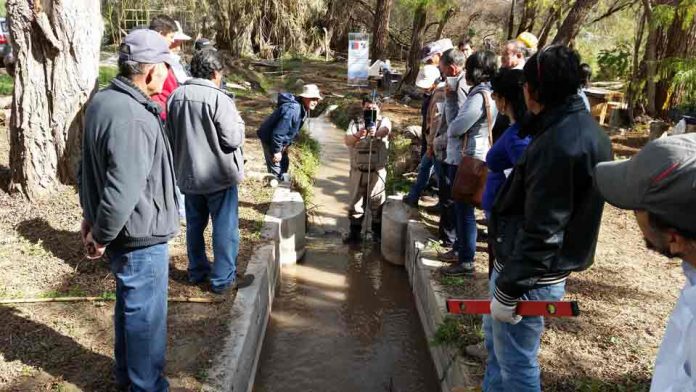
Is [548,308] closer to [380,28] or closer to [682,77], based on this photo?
[682,77]

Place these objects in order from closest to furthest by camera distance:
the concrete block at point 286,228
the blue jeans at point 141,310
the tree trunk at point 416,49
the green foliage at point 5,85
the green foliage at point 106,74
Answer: the blue jeans at point 141,310, the concrete block at point 286,228, the green foliage at point 5,85, the green foliage at point 106,74, the tree trunk at point 416,49

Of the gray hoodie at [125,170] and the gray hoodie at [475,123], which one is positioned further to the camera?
the gray hoodie at [475,123]

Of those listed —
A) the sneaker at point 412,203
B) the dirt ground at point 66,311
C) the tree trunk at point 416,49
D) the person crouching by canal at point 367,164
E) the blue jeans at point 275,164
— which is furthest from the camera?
the tree trunk at point 416,49

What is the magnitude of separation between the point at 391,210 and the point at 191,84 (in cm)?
297

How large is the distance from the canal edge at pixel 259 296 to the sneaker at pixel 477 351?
1.49 meters

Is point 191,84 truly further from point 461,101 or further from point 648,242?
point 648,242

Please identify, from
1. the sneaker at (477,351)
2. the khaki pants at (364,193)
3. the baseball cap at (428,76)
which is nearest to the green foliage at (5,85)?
the khaki pants at (364,193)

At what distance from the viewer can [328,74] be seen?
20266 millimetres

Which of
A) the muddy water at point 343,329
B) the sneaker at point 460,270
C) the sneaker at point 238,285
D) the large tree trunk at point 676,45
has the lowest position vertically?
the muddy water at point 343,329

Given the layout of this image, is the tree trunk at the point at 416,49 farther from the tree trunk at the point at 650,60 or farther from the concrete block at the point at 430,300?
the concrete block at the point at 430,300

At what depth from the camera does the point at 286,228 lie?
5.80 metres

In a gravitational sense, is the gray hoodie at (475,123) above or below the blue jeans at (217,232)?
above

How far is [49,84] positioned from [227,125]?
7.96ft

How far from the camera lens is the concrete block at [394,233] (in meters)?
5.94
